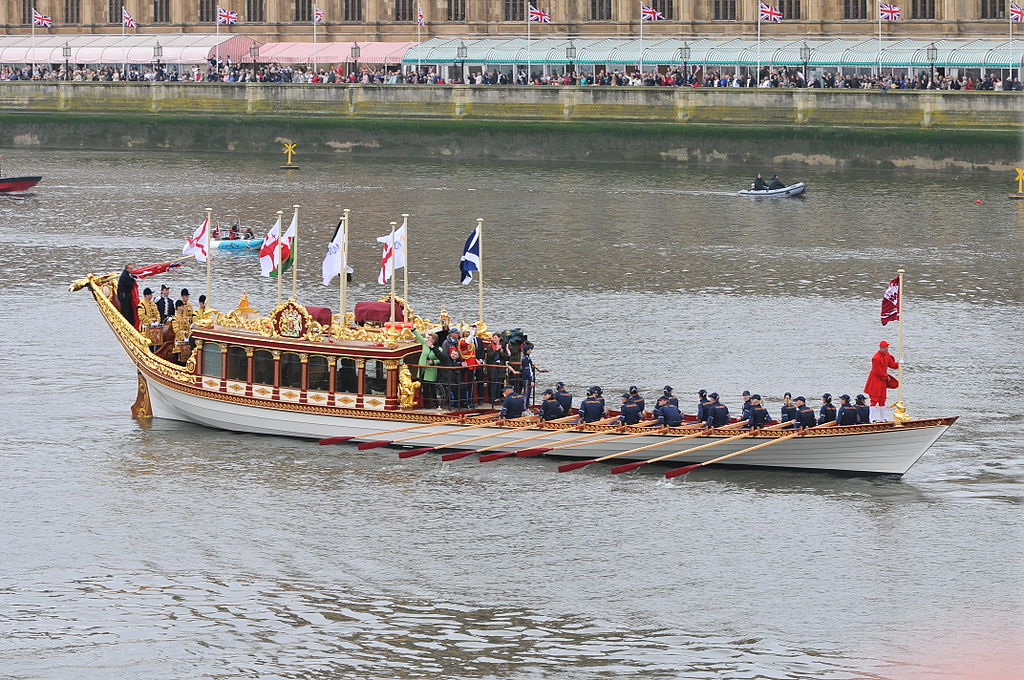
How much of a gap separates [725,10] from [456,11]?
19.3 m

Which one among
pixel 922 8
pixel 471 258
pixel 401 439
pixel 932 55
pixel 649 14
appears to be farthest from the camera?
pixel 922 8

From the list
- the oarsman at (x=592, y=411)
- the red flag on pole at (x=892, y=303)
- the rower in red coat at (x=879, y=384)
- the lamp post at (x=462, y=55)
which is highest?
the lamp post at (x=462, y=55)

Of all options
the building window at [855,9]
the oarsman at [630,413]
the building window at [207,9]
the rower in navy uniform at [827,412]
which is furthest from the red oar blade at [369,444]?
the building window at [207,9]

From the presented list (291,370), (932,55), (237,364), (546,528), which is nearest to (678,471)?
(546,528)

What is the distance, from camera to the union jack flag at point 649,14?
11909 cm

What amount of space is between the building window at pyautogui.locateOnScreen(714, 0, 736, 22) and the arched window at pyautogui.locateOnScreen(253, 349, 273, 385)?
87180 mm

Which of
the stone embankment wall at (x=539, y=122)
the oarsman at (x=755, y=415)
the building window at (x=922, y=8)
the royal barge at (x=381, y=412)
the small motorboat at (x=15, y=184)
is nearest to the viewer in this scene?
the royal barge at (x=381, y=412)

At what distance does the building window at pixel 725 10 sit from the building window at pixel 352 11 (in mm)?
26037

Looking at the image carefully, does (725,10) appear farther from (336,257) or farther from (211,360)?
(211,360)

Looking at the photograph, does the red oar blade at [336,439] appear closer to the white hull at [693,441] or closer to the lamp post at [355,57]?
the white hull at [693,441]

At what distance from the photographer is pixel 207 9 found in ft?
462

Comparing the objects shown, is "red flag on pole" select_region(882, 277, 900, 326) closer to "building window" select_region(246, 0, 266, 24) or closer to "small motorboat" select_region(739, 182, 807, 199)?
"small motorboat" select_region(739, 182, 807, 199)

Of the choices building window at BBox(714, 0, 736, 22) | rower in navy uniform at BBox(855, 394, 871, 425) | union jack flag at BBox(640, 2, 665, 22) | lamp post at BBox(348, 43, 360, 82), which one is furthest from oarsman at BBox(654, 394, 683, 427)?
lamp post at BBox(348, 43, 360, 82)

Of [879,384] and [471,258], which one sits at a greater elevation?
[471,258]
